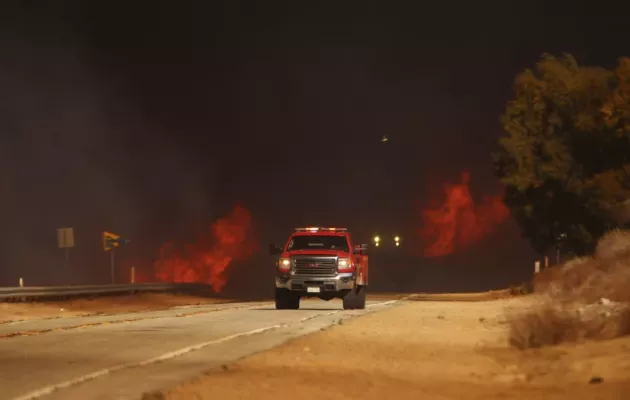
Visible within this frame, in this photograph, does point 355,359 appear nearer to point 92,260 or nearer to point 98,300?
point 98,300

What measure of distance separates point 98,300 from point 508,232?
70.0 m

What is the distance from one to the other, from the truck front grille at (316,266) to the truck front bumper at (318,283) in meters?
0.14

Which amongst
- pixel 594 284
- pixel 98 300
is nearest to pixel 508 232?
pixel 98 300

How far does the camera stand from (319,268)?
119ft

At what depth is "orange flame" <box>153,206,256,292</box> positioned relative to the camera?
11400 centimetres

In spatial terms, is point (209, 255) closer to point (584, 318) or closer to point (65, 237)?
point (65, 237)

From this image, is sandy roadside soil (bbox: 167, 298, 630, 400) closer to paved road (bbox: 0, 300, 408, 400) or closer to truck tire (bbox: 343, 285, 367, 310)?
paved road (bbox: 0, 300, 408, 400)

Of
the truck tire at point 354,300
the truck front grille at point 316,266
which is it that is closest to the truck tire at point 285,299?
the truck front grille at point 316,266

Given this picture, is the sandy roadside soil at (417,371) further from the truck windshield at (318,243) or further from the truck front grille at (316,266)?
the truck windshield at (318,243)

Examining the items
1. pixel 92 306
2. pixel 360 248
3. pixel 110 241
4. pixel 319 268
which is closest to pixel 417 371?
pixel 319 268

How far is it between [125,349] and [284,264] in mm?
17432

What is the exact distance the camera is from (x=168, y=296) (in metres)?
55.1

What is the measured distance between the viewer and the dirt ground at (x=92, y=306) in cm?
3825

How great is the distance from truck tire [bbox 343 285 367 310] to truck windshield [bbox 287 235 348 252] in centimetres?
134
